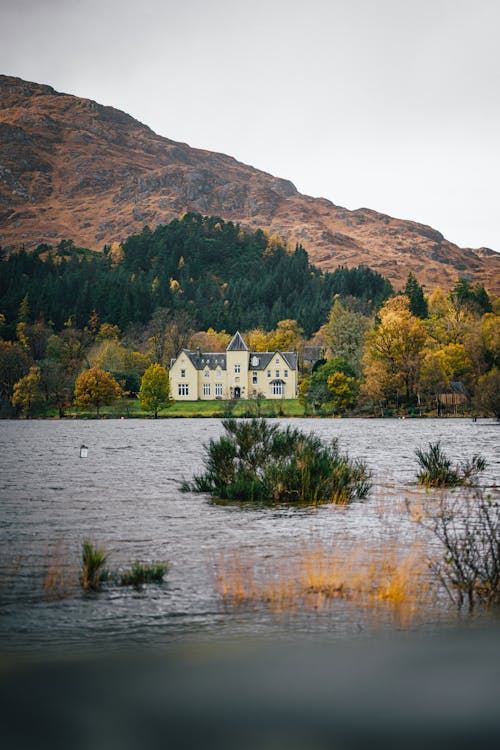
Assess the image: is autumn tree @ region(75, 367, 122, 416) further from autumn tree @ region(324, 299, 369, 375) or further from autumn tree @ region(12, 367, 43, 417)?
autumn tree @ region(324, 299, 369, 375)

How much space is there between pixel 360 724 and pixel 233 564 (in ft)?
23.5

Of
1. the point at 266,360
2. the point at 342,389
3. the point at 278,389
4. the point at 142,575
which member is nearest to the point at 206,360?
the point at 266,360

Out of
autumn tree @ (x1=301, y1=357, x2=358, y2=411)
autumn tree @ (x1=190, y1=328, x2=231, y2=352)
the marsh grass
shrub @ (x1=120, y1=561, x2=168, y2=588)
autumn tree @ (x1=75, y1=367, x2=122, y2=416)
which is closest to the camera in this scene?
the marsh grass

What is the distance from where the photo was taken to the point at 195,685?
8.91m

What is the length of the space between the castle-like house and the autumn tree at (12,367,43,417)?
37130 millimetres

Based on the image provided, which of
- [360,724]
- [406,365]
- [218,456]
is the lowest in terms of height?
[360,724]


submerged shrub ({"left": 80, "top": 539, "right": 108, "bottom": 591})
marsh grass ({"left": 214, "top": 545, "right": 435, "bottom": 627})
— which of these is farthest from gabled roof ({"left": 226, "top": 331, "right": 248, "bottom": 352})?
submerged shrub ({"left": 80, "top": 539, "right": 108, "bottom": 591})

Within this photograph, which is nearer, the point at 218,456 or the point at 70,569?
the point at 70,569

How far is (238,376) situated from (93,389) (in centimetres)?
4336

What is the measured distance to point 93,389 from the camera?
11225 centimetres

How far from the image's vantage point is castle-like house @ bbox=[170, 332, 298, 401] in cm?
14788

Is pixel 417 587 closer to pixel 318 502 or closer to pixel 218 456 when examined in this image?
pixel 318 502

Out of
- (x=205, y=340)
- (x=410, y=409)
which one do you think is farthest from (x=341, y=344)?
(x=205, y=340)

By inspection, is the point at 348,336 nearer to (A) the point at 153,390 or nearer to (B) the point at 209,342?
(A) the point at 153,390
